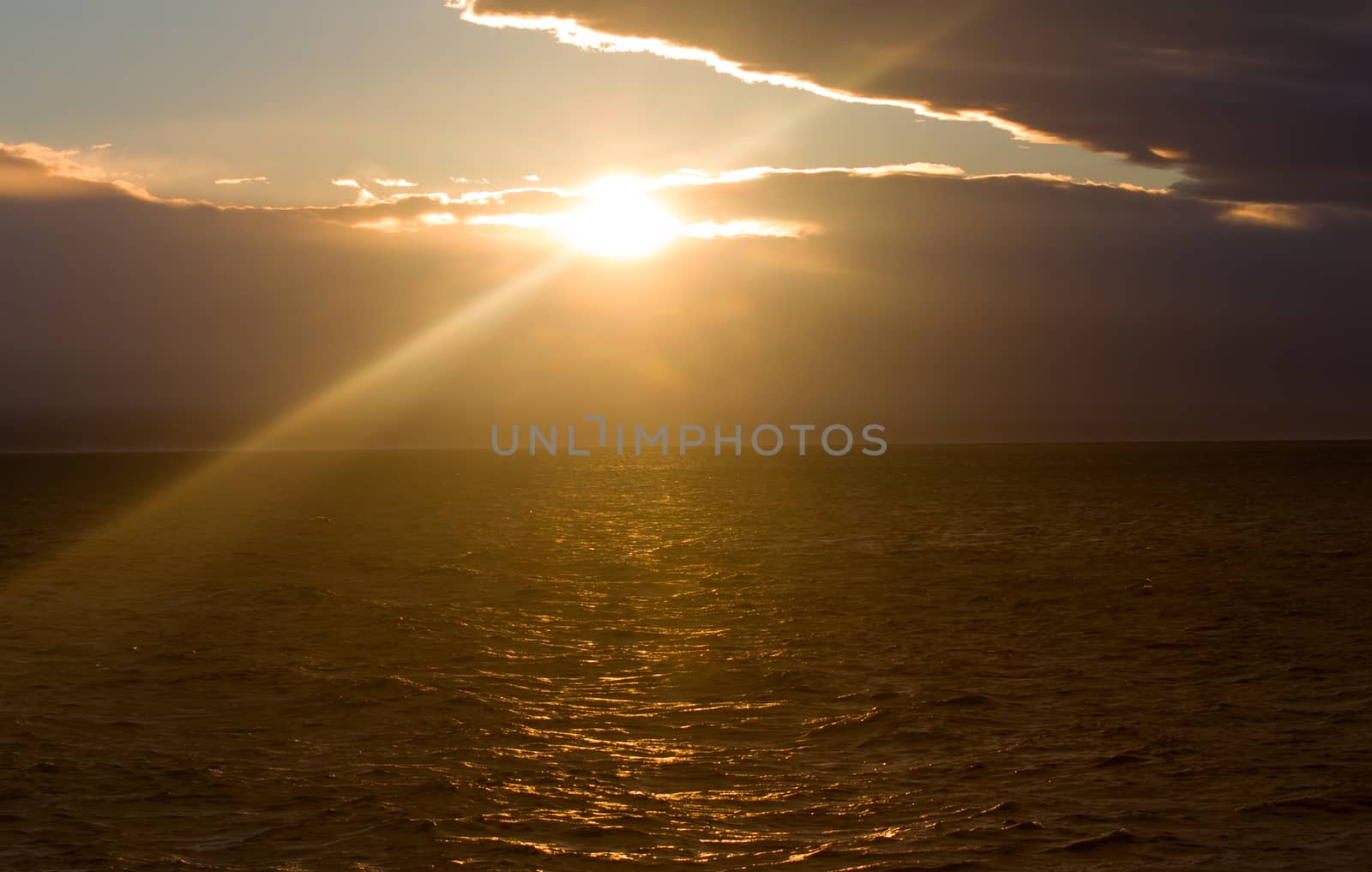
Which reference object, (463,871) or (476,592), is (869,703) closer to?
(463,871)

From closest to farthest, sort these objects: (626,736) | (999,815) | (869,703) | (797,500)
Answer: (999,815), (626,736), (869,703), (797,500)

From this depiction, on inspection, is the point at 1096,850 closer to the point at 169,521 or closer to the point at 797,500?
the point at 169,521

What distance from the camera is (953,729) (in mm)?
18938

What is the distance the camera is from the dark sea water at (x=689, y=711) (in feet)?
46.0

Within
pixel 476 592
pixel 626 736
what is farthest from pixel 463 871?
pixel 476 592

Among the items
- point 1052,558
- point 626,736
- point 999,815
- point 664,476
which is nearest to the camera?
point 999,815

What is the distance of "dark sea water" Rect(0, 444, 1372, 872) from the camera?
1402 centimetres

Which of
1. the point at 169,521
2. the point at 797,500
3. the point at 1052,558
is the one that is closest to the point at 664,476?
the point at 797,500

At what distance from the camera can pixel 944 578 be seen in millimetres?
41719

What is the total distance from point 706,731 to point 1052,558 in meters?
33.0

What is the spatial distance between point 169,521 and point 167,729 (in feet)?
206

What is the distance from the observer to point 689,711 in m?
20.7

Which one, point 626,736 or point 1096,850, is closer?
point 1096,850

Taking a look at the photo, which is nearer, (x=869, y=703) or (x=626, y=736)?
(x=626, y=736)
